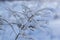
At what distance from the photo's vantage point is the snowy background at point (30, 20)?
2359mm

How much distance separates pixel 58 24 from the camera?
2408mm

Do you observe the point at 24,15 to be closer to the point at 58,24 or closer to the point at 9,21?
the point at 9,21

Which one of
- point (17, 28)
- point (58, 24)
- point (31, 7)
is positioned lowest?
point (17, 28)

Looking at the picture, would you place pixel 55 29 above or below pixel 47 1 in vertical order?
below

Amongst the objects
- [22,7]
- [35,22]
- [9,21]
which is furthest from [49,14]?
[9,21]

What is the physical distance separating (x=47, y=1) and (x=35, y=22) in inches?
12.3

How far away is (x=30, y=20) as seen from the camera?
2354mm

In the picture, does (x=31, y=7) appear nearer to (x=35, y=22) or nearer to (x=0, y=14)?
(x=35, y=22)

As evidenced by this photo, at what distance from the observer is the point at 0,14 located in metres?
2.39

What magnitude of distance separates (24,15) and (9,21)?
0.20m

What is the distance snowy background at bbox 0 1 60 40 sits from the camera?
7.74ft

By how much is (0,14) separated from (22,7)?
0.29 meters

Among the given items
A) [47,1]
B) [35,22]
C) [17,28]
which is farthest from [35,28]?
[47,1]

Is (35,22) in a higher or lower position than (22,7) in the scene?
lower
